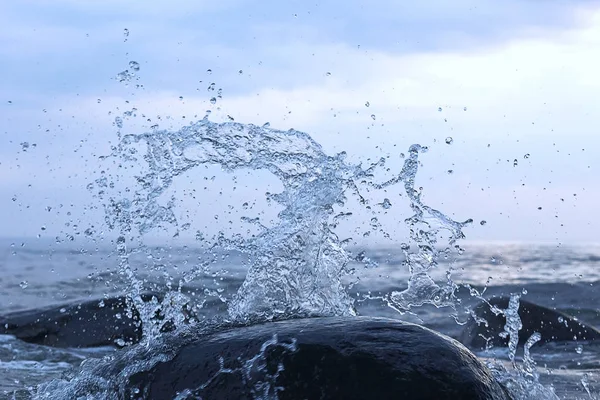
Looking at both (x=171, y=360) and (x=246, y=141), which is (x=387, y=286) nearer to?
(x=246, y=141)

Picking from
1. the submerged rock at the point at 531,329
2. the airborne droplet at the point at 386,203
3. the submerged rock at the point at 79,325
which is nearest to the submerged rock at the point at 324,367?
the airborne droplet at the point at 386,203

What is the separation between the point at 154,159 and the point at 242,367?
3.43 m

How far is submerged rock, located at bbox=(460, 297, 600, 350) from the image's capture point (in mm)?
9508

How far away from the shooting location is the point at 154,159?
21.7ft

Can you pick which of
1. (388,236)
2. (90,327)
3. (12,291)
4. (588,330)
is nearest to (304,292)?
(388,236)

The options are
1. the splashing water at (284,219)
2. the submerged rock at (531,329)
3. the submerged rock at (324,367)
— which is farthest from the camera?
the submerged rock at (531,329)

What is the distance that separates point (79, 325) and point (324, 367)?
6.59 metres

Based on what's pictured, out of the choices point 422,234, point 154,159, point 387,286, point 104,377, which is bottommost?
point 387,286

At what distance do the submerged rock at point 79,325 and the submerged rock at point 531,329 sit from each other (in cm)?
400

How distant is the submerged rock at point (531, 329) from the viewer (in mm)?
9508

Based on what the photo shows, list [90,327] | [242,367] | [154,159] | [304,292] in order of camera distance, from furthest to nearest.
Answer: [90,327] < [154,159] < [304,292] < [242,367]

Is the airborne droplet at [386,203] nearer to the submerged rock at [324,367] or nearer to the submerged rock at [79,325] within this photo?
the submerged rock at [324,367]

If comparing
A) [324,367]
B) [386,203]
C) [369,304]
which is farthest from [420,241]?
[369,304]

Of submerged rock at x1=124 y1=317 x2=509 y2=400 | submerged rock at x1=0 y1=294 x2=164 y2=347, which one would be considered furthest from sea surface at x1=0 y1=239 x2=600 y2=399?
submerged rock at x1=124 y1=317 x2=509 y2=400
